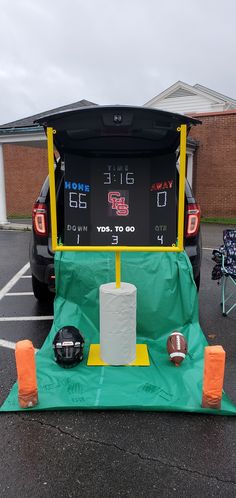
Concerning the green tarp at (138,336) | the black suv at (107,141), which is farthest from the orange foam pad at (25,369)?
the black suv at (107,141)

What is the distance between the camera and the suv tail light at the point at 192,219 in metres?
3.67

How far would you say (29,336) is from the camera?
3.76 meters

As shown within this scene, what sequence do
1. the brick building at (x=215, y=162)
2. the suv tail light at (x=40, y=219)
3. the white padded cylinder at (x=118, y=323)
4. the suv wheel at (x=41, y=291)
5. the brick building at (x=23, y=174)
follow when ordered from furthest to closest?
the brick building at (x=23, y=174) → the brick building at (x=215, y=162) → the suv wheel at (x=41, y=291) → the suv tail light at (x=40, y=219) → the white padded cylinder at (x=118, y=323)

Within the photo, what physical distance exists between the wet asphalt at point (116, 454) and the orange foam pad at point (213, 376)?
113mm

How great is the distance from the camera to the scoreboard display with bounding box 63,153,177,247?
302 cm

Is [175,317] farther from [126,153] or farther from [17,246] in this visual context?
[17,246]

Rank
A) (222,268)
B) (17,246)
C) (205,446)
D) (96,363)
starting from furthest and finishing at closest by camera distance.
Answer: (17,246), (222,268), (96,363), (205,446)

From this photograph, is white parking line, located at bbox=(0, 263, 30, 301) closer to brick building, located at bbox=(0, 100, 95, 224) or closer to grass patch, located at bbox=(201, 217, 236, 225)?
grass patch, located at bbox=(201, 217, 236, 225)

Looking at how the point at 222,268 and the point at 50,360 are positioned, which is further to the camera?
the point at 222,268

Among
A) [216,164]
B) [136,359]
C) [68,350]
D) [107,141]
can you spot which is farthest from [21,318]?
[216,164]

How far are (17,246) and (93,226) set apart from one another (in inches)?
243

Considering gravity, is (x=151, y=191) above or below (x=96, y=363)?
above

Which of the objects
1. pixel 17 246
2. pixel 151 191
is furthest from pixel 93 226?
pixel 17 246

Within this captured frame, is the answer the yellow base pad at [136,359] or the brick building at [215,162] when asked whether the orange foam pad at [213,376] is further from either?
the brick building at [215,162]
